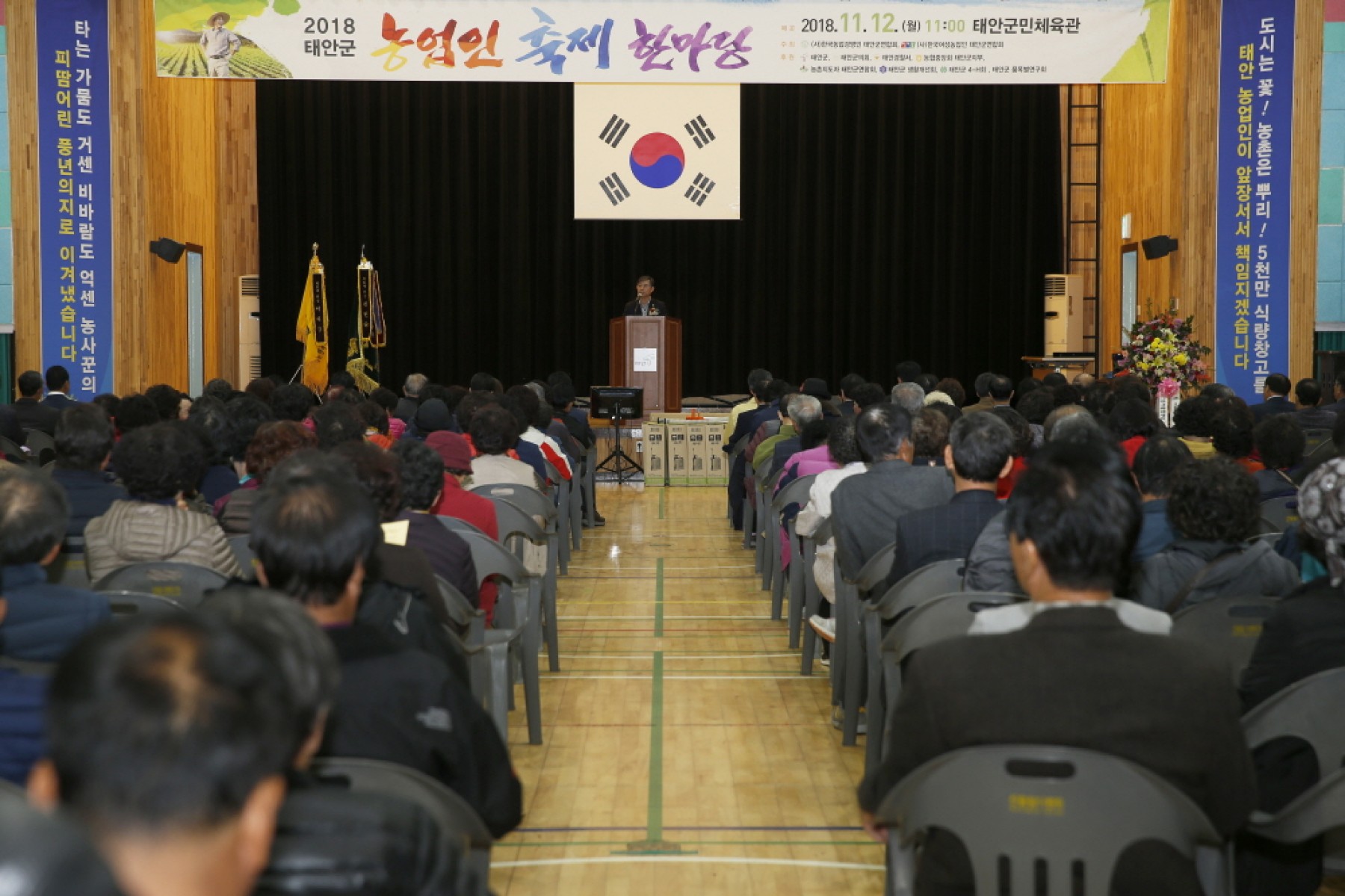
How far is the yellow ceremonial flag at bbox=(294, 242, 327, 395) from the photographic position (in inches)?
612

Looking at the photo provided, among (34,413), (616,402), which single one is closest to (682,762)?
(34,413)

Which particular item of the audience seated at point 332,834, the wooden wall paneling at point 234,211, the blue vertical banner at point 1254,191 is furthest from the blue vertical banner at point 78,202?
the audience seated at point 332,834

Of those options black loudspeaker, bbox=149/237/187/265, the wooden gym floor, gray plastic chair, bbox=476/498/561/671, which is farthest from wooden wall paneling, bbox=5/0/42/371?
→ gray plastic chair, bbox=476/498/561/671

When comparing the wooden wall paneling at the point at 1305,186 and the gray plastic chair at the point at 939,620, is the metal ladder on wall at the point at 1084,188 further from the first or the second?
the gray plastic chair at the point at 939,620

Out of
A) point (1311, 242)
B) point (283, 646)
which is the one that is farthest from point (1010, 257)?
point (283, 646)

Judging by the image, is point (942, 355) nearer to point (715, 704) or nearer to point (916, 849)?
point (715, 704)

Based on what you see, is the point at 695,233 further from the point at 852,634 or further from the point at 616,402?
the point at 852,634

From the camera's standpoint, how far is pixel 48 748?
1.08m

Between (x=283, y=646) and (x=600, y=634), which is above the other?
(x=283, y=646)

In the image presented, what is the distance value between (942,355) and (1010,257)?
1521 millimetres

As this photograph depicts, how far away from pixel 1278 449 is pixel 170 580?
3.99 m

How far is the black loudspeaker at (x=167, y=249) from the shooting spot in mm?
12562

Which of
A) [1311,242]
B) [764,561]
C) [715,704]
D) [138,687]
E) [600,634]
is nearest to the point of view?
[138,687]

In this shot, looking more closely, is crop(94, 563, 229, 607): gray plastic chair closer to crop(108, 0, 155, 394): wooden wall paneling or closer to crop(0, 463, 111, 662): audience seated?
crop(0, 463, 111, 662): audience seated
